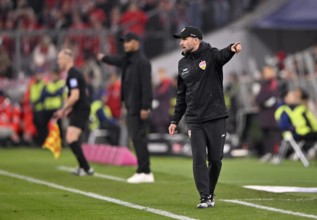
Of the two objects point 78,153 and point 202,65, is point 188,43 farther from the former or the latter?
point 78,153

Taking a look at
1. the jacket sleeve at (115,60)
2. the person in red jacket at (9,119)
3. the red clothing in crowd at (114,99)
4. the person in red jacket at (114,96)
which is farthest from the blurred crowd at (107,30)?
the jacket sleeve at (115,60)

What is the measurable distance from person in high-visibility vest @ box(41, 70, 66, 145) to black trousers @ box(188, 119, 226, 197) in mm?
13014

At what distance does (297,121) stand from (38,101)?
25.0ft

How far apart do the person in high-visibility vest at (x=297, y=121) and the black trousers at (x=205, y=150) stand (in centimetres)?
898

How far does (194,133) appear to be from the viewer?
39.3 ft

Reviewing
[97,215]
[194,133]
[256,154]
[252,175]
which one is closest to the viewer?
[97,215]

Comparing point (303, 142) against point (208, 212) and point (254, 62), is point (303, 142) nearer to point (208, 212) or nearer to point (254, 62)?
point (254, 62)

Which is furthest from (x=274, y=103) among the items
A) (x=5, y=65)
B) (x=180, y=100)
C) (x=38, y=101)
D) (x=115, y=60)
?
(x=180, y=100)

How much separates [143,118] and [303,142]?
22.9 feet

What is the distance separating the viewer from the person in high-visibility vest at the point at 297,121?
20922 mm

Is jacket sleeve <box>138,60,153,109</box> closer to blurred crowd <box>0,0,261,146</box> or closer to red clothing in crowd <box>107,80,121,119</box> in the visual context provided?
red clothing in crowd <box>107,80,121,119</box>

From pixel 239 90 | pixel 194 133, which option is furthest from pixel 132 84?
pixel 239 90

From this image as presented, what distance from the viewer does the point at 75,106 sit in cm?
1688

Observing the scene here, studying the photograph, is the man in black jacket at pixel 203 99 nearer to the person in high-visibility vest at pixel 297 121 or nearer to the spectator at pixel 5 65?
the person in high-visibility vest at pixel 297 121
